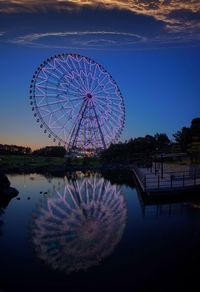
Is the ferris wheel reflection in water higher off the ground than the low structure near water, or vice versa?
the low structure near water

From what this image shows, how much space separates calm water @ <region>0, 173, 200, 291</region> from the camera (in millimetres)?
11898

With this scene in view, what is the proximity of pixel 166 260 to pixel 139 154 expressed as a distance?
99.1 metres

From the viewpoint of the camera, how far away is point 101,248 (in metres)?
15.6

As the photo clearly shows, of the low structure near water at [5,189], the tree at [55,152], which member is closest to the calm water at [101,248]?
the low structure near water at [5,189]

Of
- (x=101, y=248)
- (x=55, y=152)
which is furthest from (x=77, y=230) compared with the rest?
(x=55, y=152)

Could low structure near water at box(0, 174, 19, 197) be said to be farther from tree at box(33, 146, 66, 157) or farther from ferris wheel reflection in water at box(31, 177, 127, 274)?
tree at box(33, 146, 66, 157)

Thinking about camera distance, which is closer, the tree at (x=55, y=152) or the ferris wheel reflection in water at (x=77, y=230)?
the ferris wheel reflection in water at (x=77, y=230)

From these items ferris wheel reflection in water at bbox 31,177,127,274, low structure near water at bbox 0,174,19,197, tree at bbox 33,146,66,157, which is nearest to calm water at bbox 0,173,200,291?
ferris wheel reflection in water at bbox 31,177,127,274

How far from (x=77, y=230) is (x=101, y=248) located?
418cm

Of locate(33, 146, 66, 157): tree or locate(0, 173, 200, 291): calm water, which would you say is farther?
locate(33, 146, 66, 157): tree

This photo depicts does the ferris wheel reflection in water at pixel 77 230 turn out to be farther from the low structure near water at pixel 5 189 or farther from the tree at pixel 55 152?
the tree at pixel 55 152

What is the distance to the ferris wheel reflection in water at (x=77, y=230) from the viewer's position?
14570 millimetres

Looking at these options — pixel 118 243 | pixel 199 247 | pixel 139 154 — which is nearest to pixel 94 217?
pixel 118 243

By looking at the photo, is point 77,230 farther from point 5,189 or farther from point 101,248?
point 5,189
